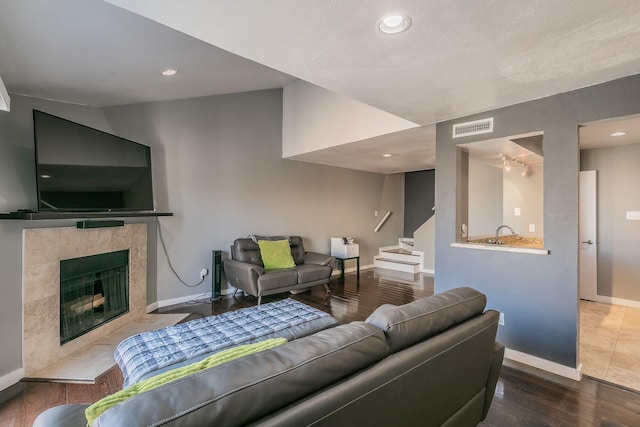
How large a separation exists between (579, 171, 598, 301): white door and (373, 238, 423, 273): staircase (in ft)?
8.84

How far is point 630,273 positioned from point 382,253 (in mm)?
4051

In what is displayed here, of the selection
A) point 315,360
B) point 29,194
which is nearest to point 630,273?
point 315,360

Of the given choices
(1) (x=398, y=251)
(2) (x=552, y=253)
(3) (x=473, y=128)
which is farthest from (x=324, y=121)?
(1) (x=398, y=251)

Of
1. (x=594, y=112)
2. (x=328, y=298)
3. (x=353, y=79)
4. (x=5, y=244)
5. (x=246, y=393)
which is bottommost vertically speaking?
(x=328, y=298)

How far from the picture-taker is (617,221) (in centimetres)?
405

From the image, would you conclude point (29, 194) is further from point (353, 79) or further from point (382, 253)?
point (382, 253)

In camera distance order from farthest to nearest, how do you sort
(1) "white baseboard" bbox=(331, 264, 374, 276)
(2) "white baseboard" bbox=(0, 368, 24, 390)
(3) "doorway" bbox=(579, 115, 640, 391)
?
1. (1) "white baseboard" bbox=(331, 264, 374, 276)
2. (3) "doorway" bbox=(579, 115, 640, 391)
3. (2) "white baseboard" bbox=(0, 368, 24, 390)

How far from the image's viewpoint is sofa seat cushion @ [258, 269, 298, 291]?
3.90 metres

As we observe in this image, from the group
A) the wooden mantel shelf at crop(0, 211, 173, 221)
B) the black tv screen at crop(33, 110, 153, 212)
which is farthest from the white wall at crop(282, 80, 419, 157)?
the wooden mantel shelf at crop(0, 211, 173, 221)

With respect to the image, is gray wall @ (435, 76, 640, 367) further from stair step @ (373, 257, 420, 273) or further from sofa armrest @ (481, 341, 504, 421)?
stair step @ (373, 257, 420, 273)

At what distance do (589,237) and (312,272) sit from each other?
12.8ft

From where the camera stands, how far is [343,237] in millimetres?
6312

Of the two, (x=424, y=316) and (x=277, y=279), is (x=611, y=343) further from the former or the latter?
(x=277, y=279)

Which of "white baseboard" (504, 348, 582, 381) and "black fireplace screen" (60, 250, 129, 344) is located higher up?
"black fireplace screen" (60, 250, 129, 344)
